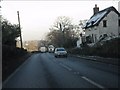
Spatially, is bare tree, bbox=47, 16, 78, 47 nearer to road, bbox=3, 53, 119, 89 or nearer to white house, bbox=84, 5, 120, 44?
white house, bbox=84, 5, 120, 44

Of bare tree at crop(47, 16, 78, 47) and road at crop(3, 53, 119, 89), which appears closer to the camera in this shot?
road at crop(3, 53, 119, 89)

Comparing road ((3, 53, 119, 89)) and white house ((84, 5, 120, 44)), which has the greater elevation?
white house ((84, 5, 120, 44))

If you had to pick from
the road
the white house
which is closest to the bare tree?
the white house

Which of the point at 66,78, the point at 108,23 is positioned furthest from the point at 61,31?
the point at 66,78

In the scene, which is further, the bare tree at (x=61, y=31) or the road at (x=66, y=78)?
the bare tree at (x=61, y=31)

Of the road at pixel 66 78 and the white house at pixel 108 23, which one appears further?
the white house at pixel 108 23

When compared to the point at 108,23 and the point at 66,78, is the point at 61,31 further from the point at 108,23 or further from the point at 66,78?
the point at 66,78

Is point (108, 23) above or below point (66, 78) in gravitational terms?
above

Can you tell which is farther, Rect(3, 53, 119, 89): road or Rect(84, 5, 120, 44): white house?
Rect(84, 5, 120, 44): white house

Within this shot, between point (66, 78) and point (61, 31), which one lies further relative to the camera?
point (61, 31)

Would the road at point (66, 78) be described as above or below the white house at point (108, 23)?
below

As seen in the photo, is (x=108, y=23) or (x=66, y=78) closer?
(x=66, y=78)

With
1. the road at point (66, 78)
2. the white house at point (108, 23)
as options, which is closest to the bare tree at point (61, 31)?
the white house at point (108, 23)

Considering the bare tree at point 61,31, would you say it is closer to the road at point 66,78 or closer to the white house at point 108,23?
the white house at point 108,23
